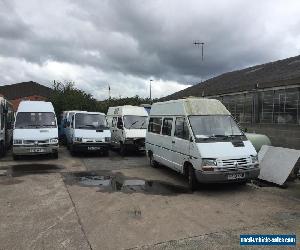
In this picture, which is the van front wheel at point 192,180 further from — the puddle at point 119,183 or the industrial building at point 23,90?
the industrial building at point 23,90

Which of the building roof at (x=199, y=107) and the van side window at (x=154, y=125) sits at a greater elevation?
the building roof at (x=199, y=107)

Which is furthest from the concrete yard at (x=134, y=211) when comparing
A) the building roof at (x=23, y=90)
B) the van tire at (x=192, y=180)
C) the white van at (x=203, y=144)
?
the building roof at (x=23, y=90)

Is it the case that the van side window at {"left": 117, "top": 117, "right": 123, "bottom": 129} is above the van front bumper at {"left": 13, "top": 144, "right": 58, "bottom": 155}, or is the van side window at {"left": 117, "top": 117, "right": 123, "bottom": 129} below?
above

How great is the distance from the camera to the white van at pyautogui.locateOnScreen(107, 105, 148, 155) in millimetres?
16078

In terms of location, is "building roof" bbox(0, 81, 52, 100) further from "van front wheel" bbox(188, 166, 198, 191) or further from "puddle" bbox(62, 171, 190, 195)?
"van front wheel" bbox(188, 166, 198, 191)

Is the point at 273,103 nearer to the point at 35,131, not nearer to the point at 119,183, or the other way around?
the point at 119,183

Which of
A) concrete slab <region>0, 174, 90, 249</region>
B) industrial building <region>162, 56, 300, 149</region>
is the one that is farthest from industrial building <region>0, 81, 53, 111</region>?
concrete slab <region>0, 174, 90, 249</region>

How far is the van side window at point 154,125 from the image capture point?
11886 mm

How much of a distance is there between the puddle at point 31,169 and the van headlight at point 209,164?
5805mm

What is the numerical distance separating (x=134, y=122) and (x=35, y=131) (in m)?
4.64

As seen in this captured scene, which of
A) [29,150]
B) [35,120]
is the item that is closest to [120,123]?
[35,120]

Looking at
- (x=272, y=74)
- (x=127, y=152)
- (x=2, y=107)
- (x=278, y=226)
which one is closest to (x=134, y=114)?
(x=127, y=152)

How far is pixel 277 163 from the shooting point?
1000 centimetres

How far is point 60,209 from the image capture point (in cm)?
734
